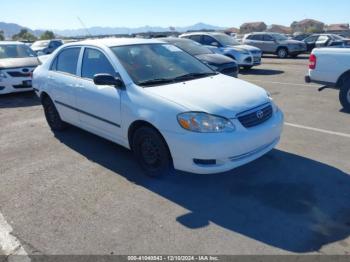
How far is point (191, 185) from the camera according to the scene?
408 cm

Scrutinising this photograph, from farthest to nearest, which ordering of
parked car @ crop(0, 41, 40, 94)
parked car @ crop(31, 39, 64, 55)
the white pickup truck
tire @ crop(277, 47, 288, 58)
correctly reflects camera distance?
tire @ crop(277, 47, 288, 58)
parked car @ crop(31, 39, 64, 55)
parked car @ crop(0, 41, 40, 94)
the white pickup truck

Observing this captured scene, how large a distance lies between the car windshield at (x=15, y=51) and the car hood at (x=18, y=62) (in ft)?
1.59

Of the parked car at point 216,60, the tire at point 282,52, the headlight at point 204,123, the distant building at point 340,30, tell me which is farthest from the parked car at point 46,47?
the distant building at point 340,30

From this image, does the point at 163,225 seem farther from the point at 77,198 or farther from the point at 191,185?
the point at 77,198

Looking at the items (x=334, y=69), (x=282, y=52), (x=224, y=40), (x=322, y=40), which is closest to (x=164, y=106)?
(x=334, y=69)

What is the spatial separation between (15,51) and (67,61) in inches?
252

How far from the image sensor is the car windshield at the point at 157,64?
437 cm

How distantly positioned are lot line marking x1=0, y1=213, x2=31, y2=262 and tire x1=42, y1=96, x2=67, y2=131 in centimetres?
291

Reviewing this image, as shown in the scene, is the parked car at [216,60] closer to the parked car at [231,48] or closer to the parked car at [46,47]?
the parked car at [231,48]

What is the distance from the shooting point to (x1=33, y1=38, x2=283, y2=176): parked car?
3.65 m

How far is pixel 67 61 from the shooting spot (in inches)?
216

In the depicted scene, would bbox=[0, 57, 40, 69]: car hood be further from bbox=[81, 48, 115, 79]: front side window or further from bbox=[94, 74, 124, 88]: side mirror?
bbox=[94, 74, 124, 88]: side mirror

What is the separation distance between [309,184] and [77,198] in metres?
2.73

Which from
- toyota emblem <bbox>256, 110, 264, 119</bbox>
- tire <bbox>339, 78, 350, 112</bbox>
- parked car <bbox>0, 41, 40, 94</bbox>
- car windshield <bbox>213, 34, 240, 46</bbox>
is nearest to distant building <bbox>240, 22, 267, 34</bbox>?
car windshield <bbox>213, 34, 240, 46</bbox>
